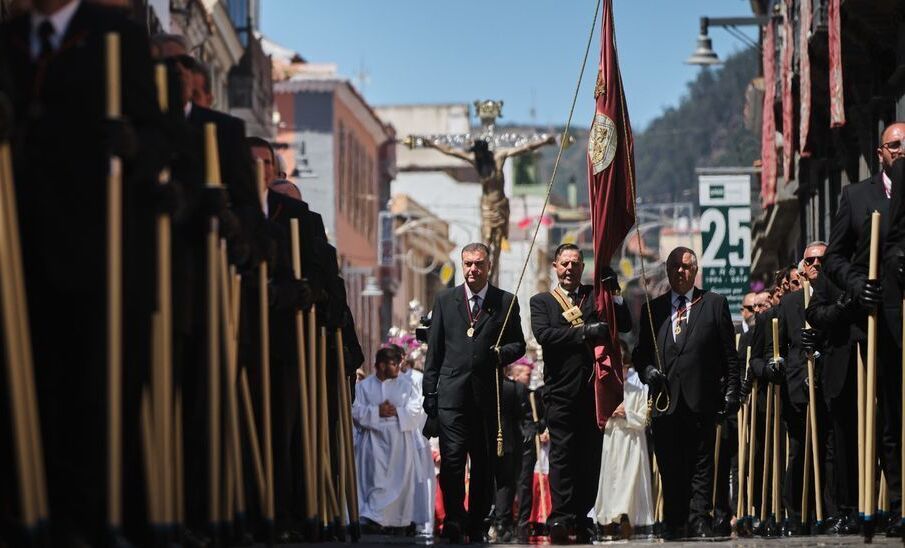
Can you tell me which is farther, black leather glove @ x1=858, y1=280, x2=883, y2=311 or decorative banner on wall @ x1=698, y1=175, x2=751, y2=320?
decorative banner on wall @ x1=698, y1=175, x2=751, y2=320

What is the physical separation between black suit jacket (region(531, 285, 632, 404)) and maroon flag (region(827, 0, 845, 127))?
28.0 feet

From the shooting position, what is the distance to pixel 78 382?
834 cm

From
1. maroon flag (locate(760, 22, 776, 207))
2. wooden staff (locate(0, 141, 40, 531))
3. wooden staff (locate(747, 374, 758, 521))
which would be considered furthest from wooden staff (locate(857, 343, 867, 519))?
maroon flag (locate(760, 22, 776, 207))

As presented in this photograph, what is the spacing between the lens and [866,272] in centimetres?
1190

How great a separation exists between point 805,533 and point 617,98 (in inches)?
141

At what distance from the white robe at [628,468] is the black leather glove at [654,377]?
774 centimetres

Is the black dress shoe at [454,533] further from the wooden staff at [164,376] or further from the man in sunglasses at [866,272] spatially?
the wooden staff at [164,376]

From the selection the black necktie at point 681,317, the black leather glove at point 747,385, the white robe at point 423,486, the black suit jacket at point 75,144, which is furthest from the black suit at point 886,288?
the white robe at point 423,486

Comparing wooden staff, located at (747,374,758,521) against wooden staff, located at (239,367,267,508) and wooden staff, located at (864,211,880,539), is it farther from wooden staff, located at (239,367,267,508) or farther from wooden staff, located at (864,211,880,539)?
wooden staff, located at (239,367,267,508)

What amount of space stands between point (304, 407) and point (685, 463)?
14.3 ft

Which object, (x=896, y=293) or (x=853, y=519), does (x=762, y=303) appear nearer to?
(x=853, y=519)

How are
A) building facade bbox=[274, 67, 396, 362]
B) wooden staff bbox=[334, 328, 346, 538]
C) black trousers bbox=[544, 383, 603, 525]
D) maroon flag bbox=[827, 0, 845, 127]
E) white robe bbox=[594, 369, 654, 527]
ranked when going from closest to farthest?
wooden staff bbox=[334, 328, 346, 538] → black trousers bbox=[544, 383, 603, 525] → white robe bbox=[594, 369, 654, 527] → maroon flag bbox=[827, 0, 845, 127] → building facade bbox=[274, 67, 396, 362]

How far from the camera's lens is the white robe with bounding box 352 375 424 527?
22016mm

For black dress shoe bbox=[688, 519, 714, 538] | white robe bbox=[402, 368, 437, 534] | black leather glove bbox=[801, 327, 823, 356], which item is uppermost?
black leather glove bbox=[801, 327, 823, 356]
